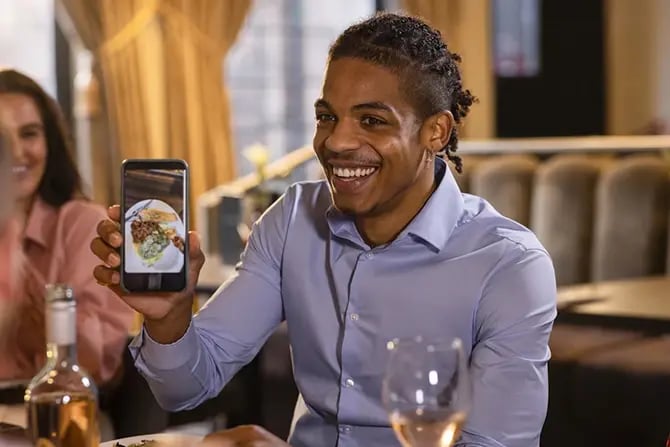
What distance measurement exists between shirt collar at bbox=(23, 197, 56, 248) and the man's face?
3.15 ft

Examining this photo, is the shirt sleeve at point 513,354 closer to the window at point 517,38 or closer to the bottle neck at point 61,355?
the bottle neck at point 61,355

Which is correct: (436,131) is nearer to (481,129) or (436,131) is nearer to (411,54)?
(411,54)

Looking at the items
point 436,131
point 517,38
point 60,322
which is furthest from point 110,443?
point 517,38

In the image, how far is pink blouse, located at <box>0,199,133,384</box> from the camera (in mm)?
2398

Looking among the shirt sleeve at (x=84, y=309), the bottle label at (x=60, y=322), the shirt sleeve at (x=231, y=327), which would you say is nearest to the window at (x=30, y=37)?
the shirt sleeve at (x=84, y=309)

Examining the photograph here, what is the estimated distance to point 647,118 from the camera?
686 cm

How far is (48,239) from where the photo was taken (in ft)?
8.34

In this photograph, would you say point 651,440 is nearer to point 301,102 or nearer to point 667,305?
point 667,305

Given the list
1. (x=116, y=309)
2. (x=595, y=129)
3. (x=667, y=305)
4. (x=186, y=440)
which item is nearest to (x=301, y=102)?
(x=595, y=129)

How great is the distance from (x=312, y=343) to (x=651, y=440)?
3.72 feet

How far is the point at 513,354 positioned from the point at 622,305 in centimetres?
151

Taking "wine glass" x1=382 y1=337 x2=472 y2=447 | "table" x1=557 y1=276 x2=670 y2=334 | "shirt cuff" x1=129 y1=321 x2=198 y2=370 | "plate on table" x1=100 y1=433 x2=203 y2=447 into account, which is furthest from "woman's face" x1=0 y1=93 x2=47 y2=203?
"wine glass" x1=382 y1=337 x2=472 y2=447

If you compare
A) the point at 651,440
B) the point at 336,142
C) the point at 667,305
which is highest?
the point at 336,142

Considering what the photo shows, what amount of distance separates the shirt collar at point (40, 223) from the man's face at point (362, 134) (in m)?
0.96
